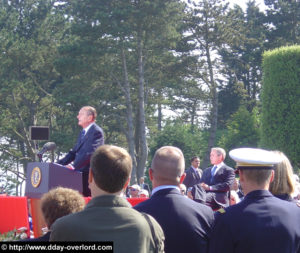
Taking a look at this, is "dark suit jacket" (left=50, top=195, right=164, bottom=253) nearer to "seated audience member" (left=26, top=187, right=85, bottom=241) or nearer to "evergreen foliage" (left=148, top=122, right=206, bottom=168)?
"seated audience member" (left=26, top=187, right=85, bottom=241)

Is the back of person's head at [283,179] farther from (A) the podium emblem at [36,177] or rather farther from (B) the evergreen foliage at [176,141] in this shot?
(B) the evergreen foliage at [176,141]

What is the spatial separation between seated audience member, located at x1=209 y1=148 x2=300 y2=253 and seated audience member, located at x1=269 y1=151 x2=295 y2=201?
41 cm

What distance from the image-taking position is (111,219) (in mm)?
2891

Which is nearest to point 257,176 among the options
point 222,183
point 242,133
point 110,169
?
point 110,169

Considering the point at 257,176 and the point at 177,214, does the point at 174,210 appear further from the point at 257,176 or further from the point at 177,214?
the point at 257,176

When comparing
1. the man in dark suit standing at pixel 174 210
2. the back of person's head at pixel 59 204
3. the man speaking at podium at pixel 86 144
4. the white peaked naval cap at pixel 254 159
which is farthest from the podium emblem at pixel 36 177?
the white peaked naval cap at pixel 254 159

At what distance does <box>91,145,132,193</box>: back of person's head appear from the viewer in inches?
121

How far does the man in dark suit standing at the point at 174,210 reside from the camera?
13.1 feet

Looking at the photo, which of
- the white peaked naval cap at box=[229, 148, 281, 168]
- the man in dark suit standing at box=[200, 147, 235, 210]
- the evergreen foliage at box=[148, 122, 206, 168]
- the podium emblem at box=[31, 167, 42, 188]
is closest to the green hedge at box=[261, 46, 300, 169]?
the evergreen foliage at box=[148, 122, 206, 168]

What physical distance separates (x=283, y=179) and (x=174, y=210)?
0.86 metres

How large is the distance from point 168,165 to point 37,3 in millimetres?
40254

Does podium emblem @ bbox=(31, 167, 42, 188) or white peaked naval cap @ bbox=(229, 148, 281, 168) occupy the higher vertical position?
white peaked naval cap @ bbox=(229, 148, 281, 168)

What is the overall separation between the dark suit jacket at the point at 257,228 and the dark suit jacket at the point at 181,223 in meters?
0.39

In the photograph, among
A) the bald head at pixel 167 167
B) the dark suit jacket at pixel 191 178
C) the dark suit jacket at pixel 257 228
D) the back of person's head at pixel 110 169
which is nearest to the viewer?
the back of person's head at pixel 110 169
